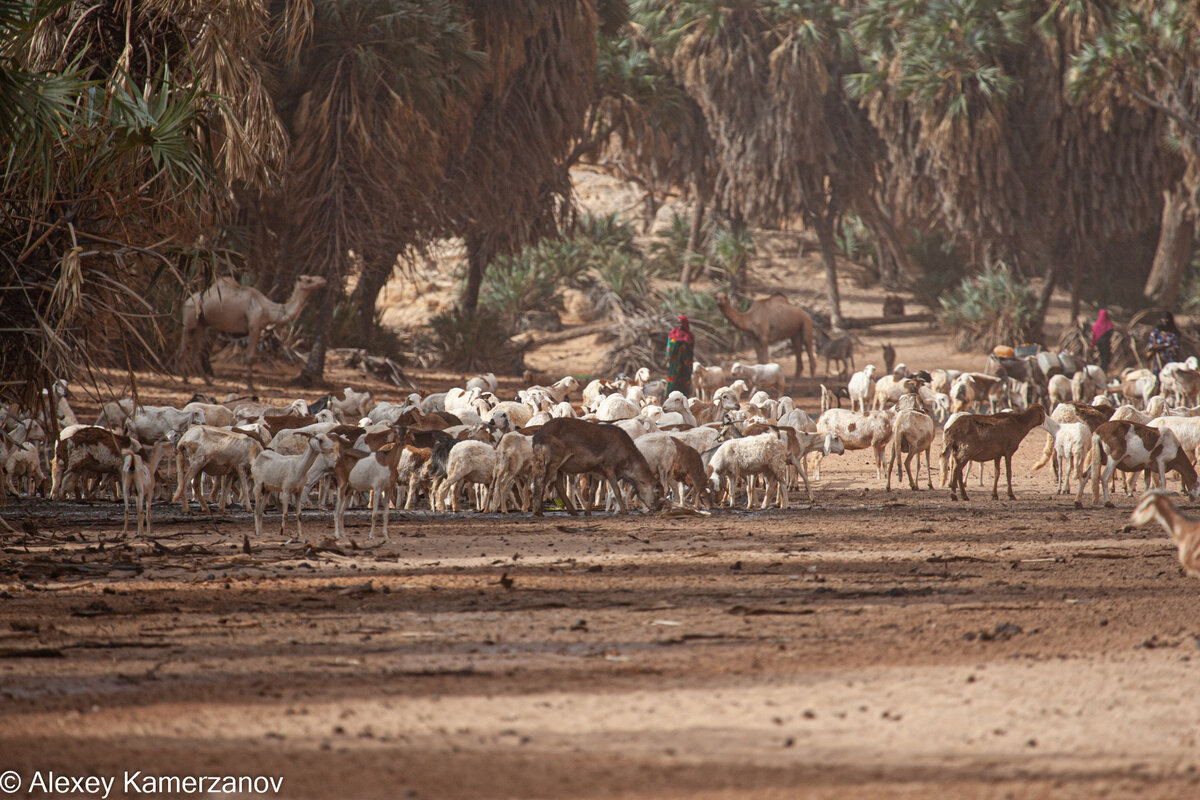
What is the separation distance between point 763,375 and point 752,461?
14.0m

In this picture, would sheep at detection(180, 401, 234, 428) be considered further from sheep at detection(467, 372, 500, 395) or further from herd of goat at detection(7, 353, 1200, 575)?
sheep at detection(467, 372, 500, 395)

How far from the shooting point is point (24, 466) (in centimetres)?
1466

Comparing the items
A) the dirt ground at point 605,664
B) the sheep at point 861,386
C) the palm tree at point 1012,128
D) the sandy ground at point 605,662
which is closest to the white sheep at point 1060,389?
the sheep at point 861,386

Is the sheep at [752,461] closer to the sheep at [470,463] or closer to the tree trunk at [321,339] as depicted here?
the sheep at [470,463]

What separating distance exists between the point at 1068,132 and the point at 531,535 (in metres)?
31.0

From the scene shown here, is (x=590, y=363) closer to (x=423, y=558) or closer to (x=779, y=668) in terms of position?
(x=423, y=558)

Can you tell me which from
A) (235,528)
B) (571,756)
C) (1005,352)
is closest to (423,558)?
(235,528)

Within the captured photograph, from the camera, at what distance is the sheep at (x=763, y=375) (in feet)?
Answer: 93.0

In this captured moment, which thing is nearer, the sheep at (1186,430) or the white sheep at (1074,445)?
the white sheep at (1074,445)

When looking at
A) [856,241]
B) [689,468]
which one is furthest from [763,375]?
[856,241]

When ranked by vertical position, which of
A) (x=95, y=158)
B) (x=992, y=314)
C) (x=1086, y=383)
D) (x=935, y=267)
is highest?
(x=935, y=267)

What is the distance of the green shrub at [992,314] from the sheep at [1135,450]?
22772 millimetres

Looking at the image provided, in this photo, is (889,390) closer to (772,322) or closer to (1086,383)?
(1086,383)

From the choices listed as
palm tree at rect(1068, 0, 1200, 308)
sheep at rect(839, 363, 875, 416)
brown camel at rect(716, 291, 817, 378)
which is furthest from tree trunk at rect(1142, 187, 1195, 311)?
sheep at rect(839, 363, 875, 416)
